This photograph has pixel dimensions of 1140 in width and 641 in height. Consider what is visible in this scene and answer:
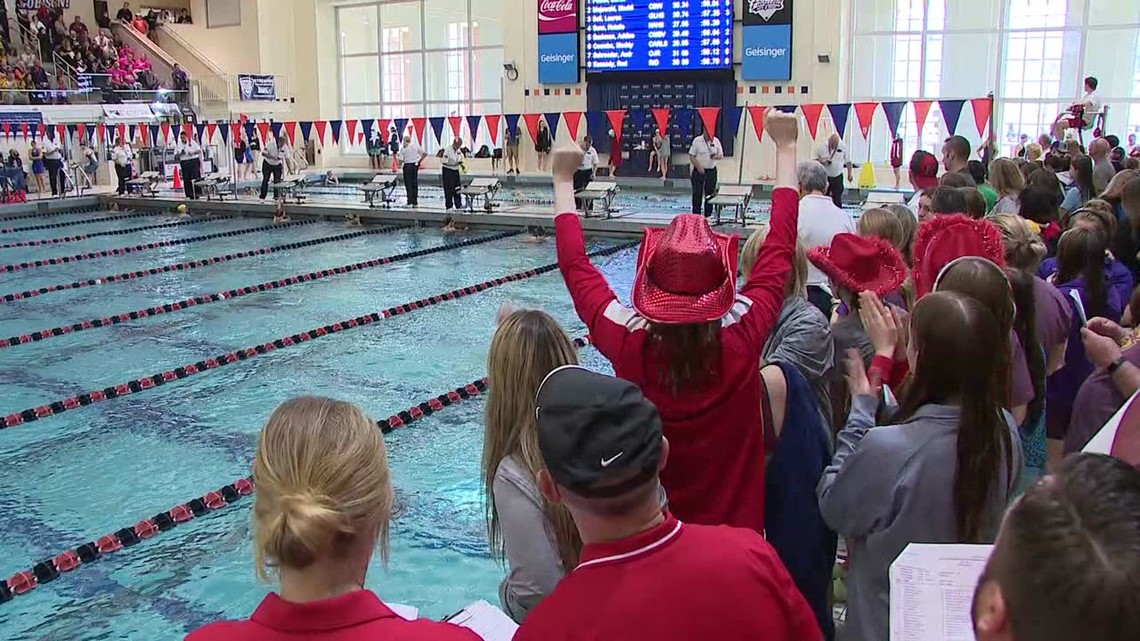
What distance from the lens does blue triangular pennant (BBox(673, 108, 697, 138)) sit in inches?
832

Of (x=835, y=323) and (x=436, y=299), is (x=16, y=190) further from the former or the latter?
(x=835, y=323)

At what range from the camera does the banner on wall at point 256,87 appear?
25.5 meters

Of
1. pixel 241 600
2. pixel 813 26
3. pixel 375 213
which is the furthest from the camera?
pixel 813 26

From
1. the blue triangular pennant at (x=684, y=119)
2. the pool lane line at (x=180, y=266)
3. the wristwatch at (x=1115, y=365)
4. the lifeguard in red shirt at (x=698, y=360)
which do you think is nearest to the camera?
the lifeguard in red shirt at (x=698, y=360)

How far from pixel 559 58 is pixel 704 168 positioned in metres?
9.11

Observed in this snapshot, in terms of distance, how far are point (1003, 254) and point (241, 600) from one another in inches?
129

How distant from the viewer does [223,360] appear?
732 cm

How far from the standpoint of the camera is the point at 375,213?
16406 millimetres

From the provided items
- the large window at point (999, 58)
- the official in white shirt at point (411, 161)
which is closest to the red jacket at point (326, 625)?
the official in white shirt at point (411, 161)

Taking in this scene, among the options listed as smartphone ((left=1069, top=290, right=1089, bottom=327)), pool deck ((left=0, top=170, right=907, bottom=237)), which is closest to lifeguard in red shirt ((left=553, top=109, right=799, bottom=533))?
smartphone ((left=1069, top=290, right=1089, bottom=327))

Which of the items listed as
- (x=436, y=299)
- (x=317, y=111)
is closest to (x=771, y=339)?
(x=436, y=299)

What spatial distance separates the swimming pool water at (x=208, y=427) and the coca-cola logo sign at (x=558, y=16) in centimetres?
1167

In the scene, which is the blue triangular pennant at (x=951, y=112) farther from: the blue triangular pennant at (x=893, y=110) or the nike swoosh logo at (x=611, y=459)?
the nike swoosh logo at (x=611, y=459)

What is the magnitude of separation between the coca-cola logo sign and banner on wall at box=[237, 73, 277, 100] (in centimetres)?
878
